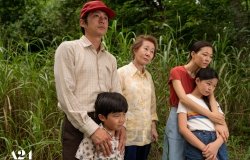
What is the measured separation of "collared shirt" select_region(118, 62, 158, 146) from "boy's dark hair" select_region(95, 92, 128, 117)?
18.1 inches

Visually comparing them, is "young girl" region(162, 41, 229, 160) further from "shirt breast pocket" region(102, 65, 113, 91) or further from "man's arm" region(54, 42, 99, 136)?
"man's arm" region(54, 42, 99, 136)

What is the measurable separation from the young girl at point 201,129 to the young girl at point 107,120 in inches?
23.7

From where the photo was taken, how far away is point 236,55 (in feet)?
17.0

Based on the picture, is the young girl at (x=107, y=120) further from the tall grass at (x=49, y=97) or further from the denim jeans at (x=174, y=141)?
the tall grass at (x=49, y=97)

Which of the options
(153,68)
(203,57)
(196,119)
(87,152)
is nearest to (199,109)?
(196,119)

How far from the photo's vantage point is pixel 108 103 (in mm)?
2553

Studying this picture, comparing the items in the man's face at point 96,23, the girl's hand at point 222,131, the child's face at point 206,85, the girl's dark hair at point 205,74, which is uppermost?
the man's face at point 96,23

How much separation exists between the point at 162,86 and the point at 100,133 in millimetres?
1898

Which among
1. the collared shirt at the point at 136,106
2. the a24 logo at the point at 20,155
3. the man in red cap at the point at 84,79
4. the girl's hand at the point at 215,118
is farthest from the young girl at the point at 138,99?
the a24 logo at the point at 20,155

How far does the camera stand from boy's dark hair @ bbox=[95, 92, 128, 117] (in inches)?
100

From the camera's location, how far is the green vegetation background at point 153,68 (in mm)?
3844

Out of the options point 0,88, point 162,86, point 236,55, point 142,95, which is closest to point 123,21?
point 236,55

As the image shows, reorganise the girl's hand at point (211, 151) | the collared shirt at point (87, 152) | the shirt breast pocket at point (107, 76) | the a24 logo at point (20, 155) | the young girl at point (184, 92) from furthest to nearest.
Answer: the a24 logo at point (20, 155) → the young girl at point (184, 92) → the girl's hand at point (211, 151) → the shirt breast pocket at point (107, 76) → the collared shirt at point (87, 152)

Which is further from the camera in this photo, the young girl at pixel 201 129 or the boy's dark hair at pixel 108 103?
the young girl at pixel 201 129
